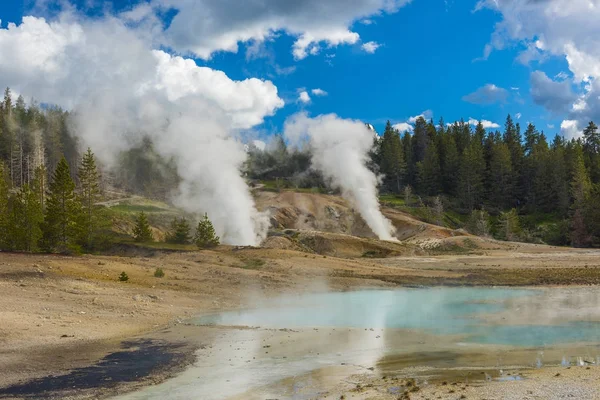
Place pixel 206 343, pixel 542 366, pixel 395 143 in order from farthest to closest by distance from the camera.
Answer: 1. pixel 395 143
2. pixel 206 343
3. pixel 542 366

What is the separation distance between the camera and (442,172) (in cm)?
10975

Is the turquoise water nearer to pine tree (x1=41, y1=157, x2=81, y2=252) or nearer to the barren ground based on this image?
the barren ground

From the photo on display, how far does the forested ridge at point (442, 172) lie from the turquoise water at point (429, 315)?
37.7 meters

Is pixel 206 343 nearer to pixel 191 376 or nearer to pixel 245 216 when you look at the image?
pixel 191 376

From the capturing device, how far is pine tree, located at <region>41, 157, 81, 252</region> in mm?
39719

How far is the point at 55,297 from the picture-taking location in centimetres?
2545

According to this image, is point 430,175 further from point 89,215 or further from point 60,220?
point 60,220

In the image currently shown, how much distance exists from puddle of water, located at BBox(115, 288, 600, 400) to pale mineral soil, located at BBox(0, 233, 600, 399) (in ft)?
4.12

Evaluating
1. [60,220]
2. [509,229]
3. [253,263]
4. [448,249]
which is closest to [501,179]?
[509,229]

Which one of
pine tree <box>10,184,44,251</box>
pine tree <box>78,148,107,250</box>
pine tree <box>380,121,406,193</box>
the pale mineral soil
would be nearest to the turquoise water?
the pale mineral soil

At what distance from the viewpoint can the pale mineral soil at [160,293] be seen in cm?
1452

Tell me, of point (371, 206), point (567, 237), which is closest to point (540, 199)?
point (567, 237)

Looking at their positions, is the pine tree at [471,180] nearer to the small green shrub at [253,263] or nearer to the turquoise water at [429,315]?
the small green shrub at [253,263]

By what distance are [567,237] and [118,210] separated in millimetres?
59535
